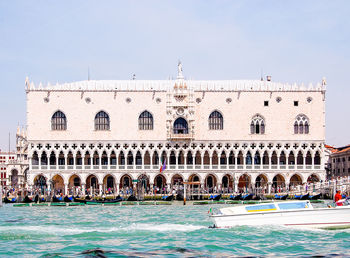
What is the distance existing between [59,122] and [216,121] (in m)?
15.6

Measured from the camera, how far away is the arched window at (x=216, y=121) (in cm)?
6212

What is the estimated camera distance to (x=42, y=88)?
2424 inches

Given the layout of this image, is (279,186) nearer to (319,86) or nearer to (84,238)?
(319,86)

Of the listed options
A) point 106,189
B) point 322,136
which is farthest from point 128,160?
point 322,136

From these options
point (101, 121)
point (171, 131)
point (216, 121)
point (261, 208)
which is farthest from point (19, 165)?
point (261, 208)

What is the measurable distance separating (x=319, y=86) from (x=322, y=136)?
509cm

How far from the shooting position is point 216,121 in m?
62.2

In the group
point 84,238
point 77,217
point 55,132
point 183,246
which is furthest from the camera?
point 55,132

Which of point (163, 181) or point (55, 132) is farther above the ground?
point (55, 132)

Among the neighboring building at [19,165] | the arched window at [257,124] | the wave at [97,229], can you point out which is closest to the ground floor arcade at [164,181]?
A: the arched window at [257,124]

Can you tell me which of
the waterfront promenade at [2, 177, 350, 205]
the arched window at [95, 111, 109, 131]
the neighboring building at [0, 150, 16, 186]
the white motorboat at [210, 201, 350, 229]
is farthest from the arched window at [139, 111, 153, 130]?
the neighboring building at [0, 150, 16, 186]

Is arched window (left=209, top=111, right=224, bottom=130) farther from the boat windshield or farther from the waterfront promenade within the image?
the boat windshield

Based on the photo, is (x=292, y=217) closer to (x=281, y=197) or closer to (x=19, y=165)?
(x=281, y=197)

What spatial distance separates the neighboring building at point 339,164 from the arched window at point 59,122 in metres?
33.6
